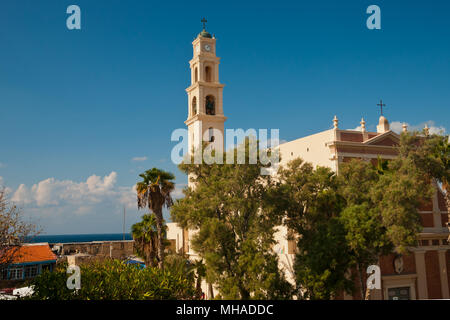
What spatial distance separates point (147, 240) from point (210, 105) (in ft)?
49.7

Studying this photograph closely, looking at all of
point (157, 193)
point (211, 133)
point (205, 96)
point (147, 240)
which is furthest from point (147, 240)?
point (205, 96)

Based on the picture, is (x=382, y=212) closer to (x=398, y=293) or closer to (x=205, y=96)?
(x=398, y=293)

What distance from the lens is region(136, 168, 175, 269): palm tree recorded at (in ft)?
84.7

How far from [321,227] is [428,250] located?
11696mm

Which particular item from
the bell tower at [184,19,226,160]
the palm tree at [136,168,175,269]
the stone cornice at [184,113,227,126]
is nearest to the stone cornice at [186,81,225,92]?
the bell tower at [184,19,226,160]

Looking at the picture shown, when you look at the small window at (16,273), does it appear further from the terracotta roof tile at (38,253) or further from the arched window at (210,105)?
the arched window at (210,105)

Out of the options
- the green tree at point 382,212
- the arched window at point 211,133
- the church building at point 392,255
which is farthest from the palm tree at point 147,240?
the green tree at point 382,212

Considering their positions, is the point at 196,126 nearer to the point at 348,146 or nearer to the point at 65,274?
the point at 348,146

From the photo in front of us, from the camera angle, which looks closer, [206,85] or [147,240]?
[147,240]

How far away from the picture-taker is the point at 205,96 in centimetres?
3741

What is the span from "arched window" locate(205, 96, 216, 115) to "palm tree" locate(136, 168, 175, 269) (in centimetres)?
1220

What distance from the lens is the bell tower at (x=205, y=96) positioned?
120 ft

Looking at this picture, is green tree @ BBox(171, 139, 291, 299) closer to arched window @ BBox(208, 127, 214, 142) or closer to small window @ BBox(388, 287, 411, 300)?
small window @ BBox(388, 287, 411, 300)
